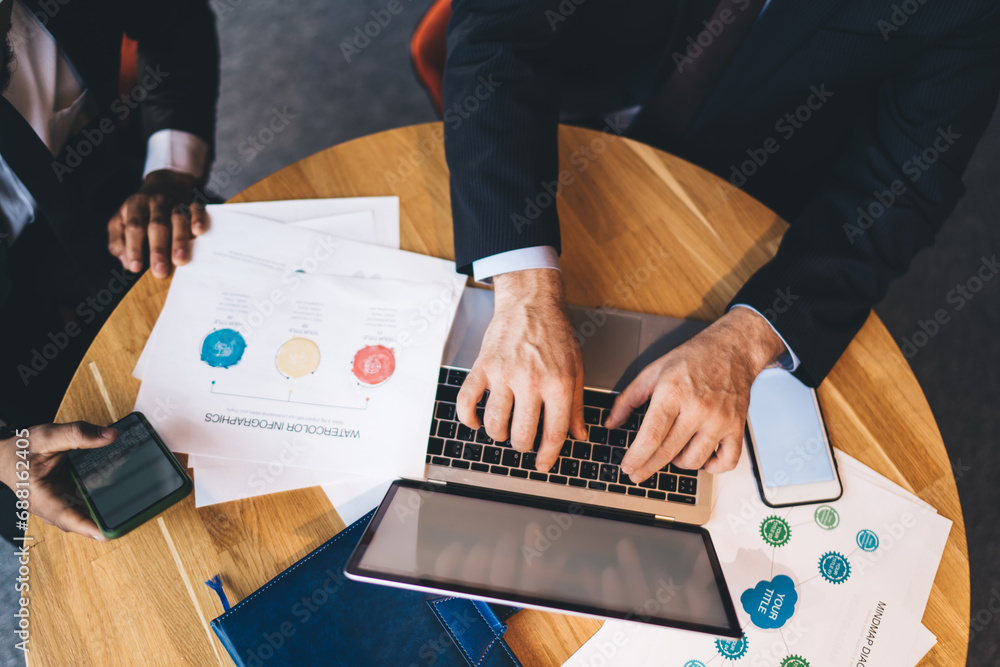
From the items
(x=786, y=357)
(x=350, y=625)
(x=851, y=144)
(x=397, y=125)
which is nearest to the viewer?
(x=350, y=625)

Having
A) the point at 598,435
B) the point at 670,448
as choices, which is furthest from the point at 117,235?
the point at 670,448

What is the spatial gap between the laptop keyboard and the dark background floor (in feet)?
4.69

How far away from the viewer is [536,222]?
0.90m

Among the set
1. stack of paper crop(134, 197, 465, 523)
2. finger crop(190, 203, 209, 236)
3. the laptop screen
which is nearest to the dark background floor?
finger crop(190, 203, 209, 236)

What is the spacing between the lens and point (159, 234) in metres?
0.99

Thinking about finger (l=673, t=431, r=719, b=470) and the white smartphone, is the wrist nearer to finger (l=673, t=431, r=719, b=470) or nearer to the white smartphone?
the white smartphone

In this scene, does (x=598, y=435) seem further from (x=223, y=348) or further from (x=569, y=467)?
(x=223, y=348)

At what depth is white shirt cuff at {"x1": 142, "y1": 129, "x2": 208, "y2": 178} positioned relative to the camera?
44.7 inches

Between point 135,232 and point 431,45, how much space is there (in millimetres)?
698

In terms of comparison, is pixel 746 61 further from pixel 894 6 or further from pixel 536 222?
pixel 536 222

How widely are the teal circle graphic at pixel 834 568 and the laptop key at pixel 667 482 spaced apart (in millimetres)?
248

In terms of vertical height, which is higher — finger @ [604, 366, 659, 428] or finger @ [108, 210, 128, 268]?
finger @ [604, 366, 659, 428]

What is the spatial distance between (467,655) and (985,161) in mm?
2636

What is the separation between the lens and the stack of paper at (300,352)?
0.84 metres
